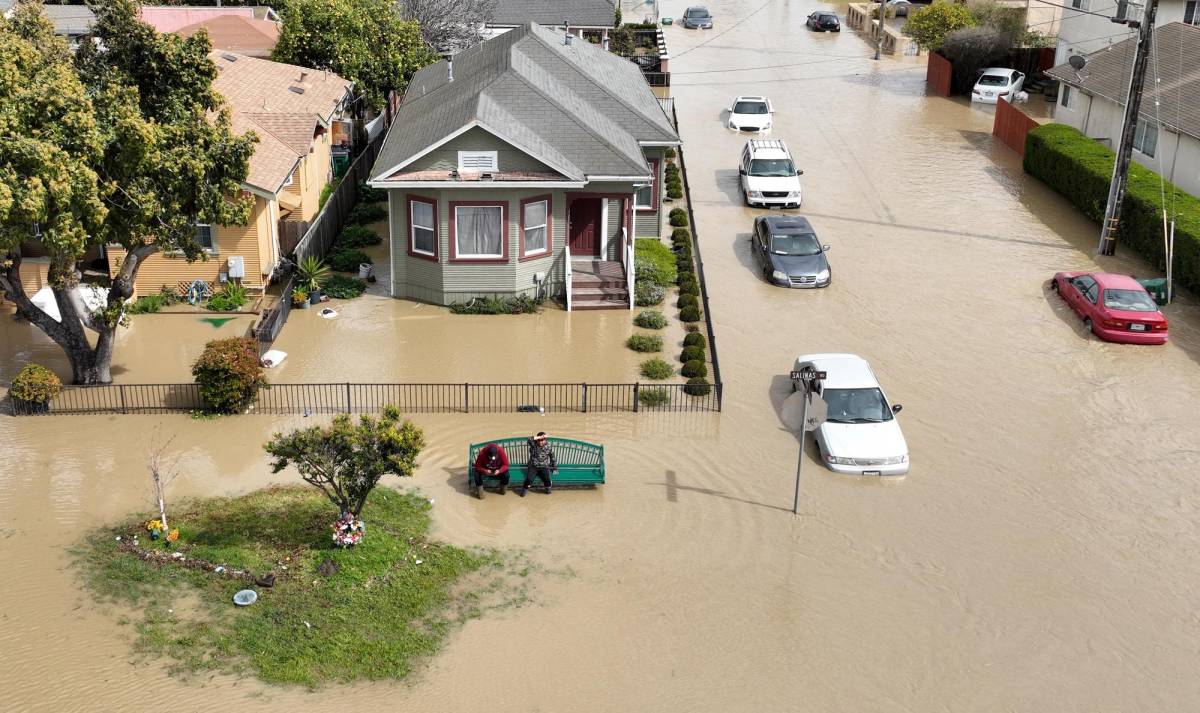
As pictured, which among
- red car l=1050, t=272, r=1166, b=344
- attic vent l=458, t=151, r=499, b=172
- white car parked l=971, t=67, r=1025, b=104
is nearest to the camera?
red car l=1050, t=272, r=1166, b=344

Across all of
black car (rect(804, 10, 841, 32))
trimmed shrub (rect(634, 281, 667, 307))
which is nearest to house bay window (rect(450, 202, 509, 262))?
trimmed shrub (rect(634, 281, 667, 307))

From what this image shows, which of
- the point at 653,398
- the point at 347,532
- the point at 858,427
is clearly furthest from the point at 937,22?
the point at 347,532

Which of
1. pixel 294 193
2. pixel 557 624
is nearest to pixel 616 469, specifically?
pixel 557 624

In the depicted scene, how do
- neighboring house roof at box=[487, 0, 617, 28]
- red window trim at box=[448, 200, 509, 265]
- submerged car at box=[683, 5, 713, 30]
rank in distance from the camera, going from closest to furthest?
1. red window trim at box=[448, 200, 509, 265]
2. neighboring house roof at box=[487, 0, 617, 28]
3. submerged car at box=[683, 5, 713, 30]

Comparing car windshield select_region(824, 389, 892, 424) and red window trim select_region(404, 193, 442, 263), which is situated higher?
red window trim select_region(404, 193, 442, 263)

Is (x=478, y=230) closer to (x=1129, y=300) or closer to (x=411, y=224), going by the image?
(x=411, y=224)

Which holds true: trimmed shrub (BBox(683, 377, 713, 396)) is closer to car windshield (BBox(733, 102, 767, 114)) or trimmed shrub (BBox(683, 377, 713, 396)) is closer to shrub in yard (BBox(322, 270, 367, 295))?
shrub in yard (BBox(322, 270, 367, 295))

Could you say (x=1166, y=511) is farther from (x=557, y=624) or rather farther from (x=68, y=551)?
(x=68, y=551)
